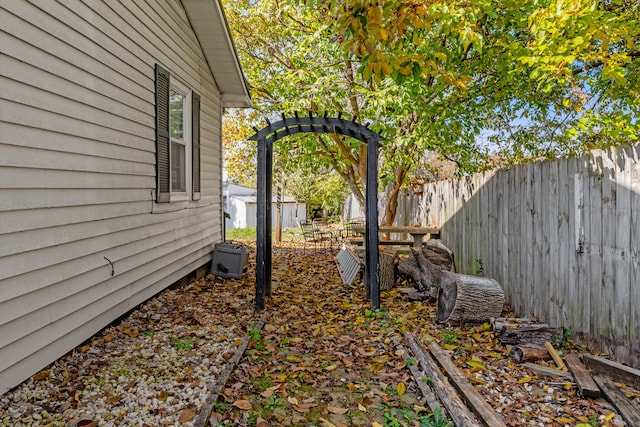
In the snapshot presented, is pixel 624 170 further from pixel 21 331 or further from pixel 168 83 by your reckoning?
pixel 168 83

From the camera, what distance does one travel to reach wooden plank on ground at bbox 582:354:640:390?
11.2ft

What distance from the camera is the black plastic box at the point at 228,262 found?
26.6 ft

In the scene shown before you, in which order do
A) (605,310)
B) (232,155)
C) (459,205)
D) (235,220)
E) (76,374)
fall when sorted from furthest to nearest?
(235,220)
(232,155)
(459,205)
(605,310)
(76,374)

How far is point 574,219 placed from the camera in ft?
14.5

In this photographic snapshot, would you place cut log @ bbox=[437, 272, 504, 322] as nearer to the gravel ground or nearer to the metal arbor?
the metal arbor

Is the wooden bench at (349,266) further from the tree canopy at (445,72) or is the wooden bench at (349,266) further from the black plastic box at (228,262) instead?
the tree canopy at (445,72)

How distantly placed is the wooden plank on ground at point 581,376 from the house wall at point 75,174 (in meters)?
4.26

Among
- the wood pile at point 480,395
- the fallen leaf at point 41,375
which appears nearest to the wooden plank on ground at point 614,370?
the wood pile at point 480,395

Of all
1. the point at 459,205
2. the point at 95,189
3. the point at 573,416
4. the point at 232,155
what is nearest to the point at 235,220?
the point at 232,155

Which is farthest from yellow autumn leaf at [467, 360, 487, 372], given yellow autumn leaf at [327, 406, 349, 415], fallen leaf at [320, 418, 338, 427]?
fallen leaf at [320, 418, 338, 427]

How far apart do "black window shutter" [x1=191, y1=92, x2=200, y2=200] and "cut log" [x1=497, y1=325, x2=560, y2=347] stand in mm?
5180

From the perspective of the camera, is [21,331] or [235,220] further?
[235,220]

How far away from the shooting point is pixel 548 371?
382cm

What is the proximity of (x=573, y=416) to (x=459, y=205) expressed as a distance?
492 cm
